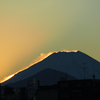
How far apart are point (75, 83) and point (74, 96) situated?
426 cm

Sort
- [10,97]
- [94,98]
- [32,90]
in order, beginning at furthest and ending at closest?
[10,97]
[32,90]
[94,98]

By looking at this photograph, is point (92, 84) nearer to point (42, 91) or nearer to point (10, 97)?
point (42, 91)

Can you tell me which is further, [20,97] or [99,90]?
[20,97]

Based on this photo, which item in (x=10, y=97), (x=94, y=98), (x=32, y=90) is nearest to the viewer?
(x=94, y=98)

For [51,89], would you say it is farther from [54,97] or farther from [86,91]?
[86,91]

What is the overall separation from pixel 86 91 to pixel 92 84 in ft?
10.1

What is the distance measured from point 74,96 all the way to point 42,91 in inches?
406

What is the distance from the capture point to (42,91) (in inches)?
4569

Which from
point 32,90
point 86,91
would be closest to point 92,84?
point 86,91

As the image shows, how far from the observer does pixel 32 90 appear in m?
128

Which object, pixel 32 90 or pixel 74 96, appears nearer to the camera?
pixel 74 96

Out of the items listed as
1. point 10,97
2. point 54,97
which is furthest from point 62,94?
point 10,97

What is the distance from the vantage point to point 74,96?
116 metres

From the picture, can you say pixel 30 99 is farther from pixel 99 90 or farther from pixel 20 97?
pixel 99 90
